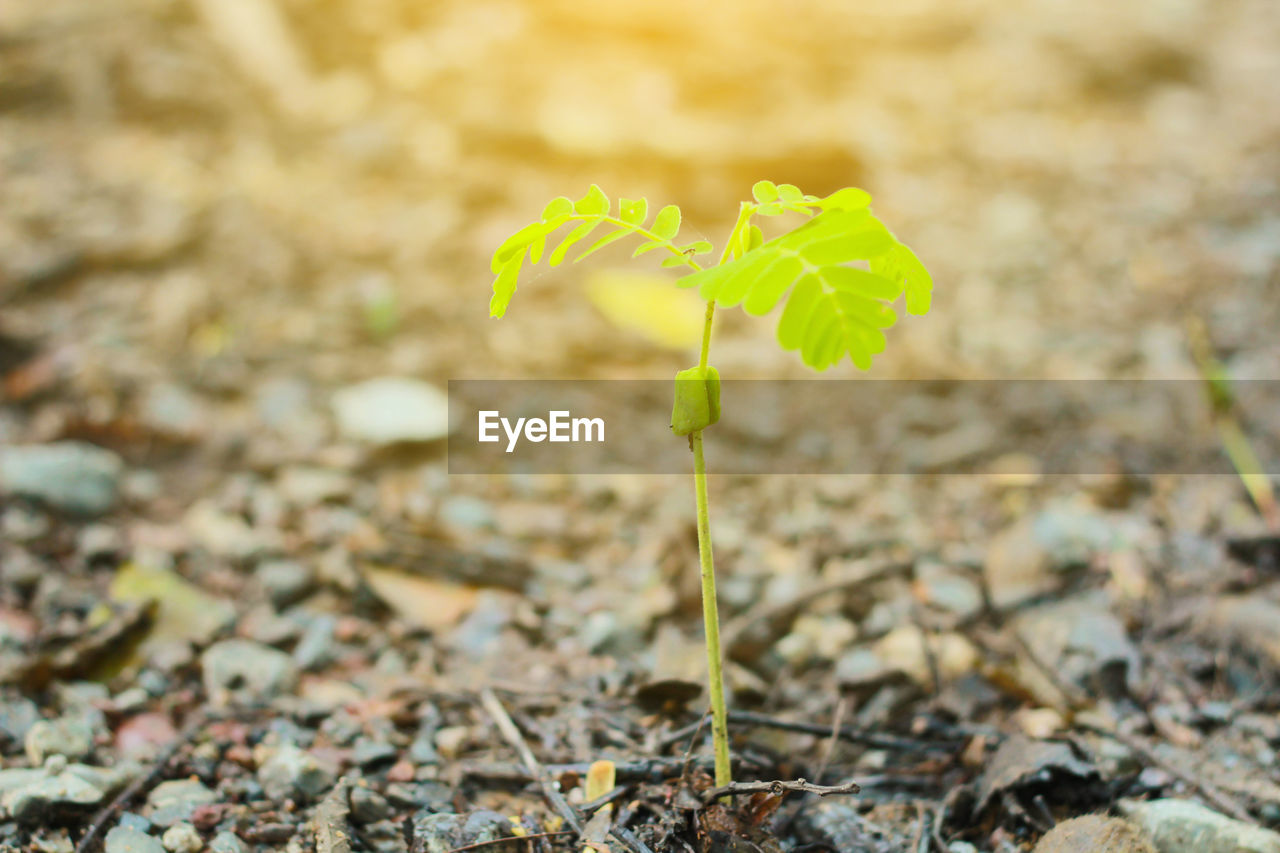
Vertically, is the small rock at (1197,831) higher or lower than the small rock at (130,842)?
lower

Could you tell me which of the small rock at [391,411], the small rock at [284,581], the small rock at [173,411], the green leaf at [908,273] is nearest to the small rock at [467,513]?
the small rock at [391,411]

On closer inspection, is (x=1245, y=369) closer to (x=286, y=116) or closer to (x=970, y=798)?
(x=970, y=798)

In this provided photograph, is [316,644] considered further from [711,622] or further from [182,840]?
[711,622]

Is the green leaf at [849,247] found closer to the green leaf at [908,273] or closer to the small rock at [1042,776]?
the green leaf at [908,273]

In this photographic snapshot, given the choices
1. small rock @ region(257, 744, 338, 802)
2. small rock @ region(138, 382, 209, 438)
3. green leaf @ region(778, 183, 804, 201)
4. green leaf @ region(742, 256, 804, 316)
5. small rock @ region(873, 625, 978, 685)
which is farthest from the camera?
small rock @ region(138, 382, 209, 438)

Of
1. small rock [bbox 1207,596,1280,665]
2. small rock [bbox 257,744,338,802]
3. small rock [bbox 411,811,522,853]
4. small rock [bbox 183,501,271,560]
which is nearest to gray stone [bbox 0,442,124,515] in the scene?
small rock [bbox 183,501,271,560]

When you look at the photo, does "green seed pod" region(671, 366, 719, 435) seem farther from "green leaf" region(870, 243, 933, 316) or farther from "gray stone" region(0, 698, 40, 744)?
"gray stone" region(0, 698, 40, 744)

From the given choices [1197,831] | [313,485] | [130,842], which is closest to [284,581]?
[313,485]
